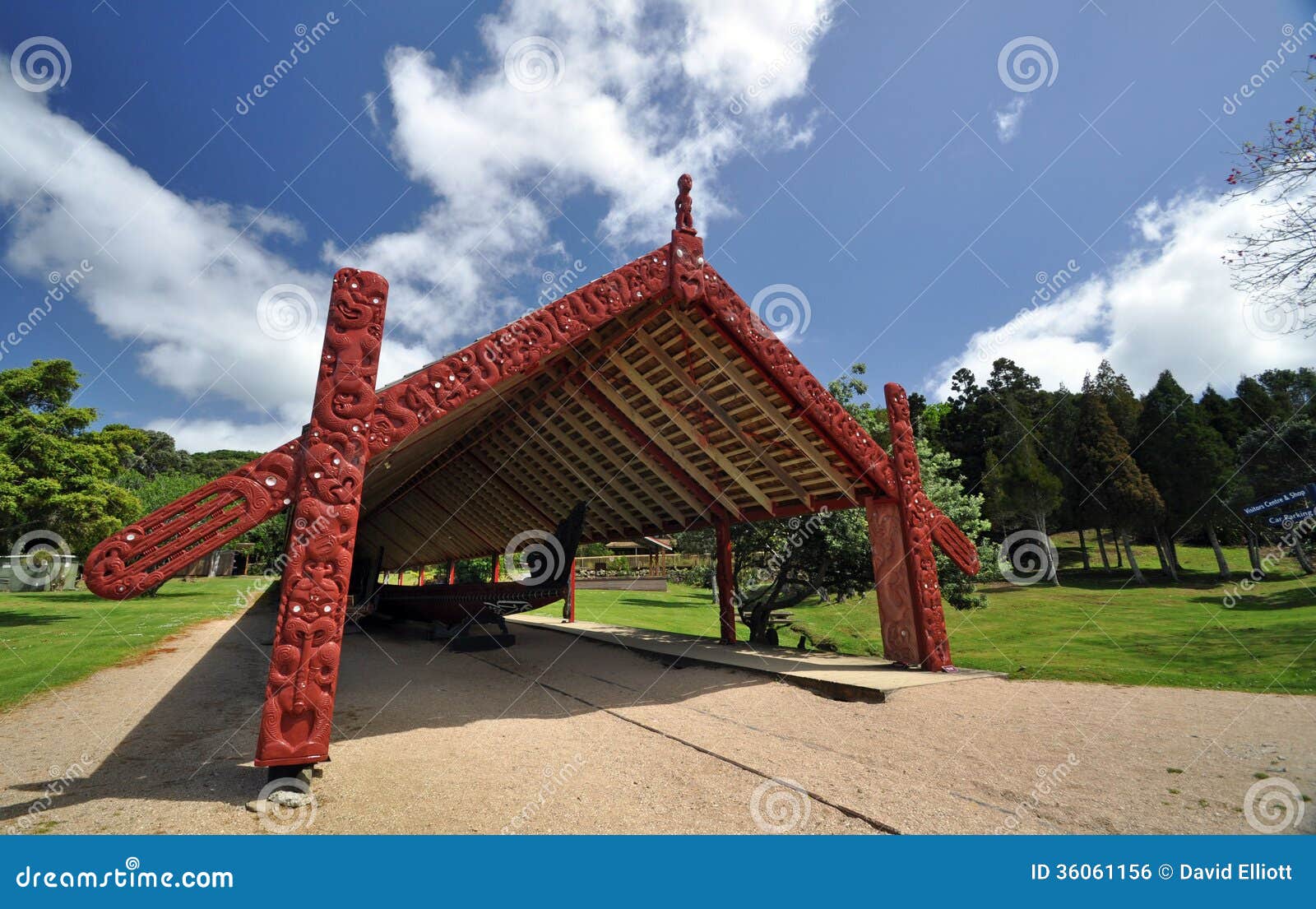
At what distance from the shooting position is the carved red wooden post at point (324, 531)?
4.32m

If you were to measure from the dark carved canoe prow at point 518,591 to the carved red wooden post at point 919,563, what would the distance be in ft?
20.9

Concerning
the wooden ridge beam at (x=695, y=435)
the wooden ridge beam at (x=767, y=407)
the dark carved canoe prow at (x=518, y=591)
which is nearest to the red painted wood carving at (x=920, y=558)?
the wooden ridge beam at (x=767, y=407)

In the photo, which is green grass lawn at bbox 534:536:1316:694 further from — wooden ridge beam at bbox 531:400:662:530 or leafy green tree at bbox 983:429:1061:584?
wooden ridge beam at bbox 531:400:662:530

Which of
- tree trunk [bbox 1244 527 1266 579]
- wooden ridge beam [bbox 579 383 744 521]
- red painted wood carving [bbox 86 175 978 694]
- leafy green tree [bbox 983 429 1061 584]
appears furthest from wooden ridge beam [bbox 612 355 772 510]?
tree trunk [bbox 1244 527 1266 579]

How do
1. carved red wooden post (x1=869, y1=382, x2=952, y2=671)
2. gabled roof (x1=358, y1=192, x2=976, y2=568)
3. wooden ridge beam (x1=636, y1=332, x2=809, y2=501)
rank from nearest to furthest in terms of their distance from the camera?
gabled roof (x1=358, y1=192, x2=976, y2=568) → wooden ridge beam (x1=636, y1=332, x2=809, y2=501) → carved red wooden post (x1=869, y1=382, x2=952, y2=671)

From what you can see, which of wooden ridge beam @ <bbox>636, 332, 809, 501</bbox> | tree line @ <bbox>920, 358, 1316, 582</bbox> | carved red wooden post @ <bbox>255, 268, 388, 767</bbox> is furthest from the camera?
tree line @ <bbox>920, 358, 1316, 582</bbox>

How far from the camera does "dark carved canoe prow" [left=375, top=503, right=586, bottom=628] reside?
12.3 metres

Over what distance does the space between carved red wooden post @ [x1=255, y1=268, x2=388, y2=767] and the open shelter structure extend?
0.01m

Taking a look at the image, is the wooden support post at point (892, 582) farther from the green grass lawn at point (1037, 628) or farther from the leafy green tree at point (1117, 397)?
the leafy green tree at point (1117, 397)

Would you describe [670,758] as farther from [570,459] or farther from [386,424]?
[570,459]

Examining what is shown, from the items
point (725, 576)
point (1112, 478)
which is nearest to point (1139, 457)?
point (1112, 478)

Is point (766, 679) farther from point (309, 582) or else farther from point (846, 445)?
point (309, 582)

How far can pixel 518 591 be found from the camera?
1223 cm

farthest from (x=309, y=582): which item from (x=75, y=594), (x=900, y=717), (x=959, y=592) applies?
(x=75, y=594)
